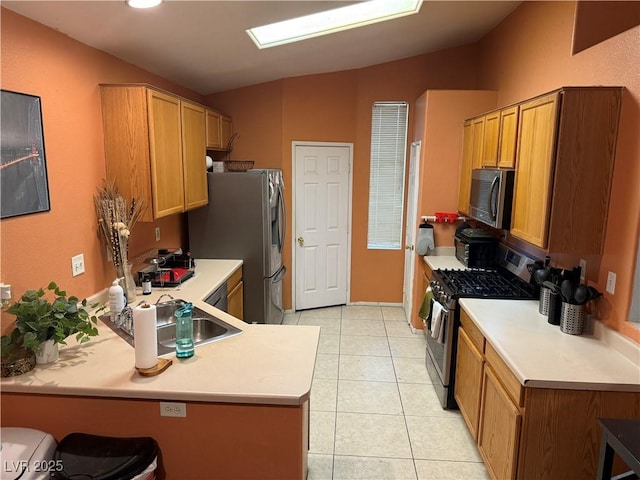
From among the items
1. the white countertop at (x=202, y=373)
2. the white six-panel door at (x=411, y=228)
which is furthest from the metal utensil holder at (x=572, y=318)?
the white six-panel door at (x=411, y=228)

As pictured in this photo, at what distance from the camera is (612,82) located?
2.24 m

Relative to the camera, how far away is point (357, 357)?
155 inches

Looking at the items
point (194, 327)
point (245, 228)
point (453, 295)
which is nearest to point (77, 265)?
point (194, 327)

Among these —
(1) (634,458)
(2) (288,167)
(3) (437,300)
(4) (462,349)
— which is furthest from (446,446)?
(2) (288,167)

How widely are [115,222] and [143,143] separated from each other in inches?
21.2

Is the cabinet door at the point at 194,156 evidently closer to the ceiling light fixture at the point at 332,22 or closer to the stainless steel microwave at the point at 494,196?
the ceiling light fixture at the point at 332,22

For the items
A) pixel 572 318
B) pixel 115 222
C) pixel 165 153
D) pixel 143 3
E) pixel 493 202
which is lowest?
pixel 572 318

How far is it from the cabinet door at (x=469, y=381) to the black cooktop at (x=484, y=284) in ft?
0.98

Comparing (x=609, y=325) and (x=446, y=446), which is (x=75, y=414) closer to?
(x=446, y=446)

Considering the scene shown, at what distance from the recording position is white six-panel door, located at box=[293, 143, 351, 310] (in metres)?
4.84

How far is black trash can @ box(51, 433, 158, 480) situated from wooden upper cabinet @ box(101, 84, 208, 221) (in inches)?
57.6

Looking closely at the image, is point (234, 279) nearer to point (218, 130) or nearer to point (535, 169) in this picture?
point (218, 130)

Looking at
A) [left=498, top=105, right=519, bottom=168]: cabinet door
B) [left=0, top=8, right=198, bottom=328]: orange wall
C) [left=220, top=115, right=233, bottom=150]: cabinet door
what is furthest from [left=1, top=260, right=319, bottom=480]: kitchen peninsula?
[left=220, top=115, right=233, bottom=150]: cabinet door

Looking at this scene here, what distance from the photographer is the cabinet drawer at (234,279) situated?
11.7 feet
